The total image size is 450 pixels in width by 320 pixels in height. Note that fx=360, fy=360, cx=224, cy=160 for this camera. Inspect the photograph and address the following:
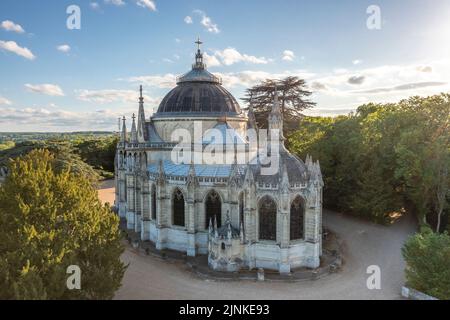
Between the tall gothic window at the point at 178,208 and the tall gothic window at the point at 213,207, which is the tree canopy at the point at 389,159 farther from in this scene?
the tall gothic window at the point at 178,208

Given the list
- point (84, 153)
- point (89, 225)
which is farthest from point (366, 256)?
point (84, 153)

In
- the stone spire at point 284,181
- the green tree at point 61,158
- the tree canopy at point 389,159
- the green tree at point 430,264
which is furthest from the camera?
the green tree at point 61,158

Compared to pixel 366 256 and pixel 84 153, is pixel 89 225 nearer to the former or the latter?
pixel 366 256

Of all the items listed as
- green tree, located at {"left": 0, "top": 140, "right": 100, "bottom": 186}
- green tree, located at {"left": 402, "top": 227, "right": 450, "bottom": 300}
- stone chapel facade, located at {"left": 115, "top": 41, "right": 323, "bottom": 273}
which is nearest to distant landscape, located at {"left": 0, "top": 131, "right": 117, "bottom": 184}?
green tree, located at {"left": 0, "top": 140, "right": 100, "bottom": 186}

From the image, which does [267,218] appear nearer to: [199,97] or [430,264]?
[430,264]

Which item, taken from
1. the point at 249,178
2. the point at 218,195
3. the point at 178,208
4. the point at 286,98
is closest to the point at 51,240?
the point at 249,178

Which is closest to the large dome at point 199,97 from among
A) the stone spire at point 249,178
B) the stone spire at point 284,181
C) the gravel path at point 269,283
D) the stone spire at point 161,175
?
the stone spire at point 161,175
